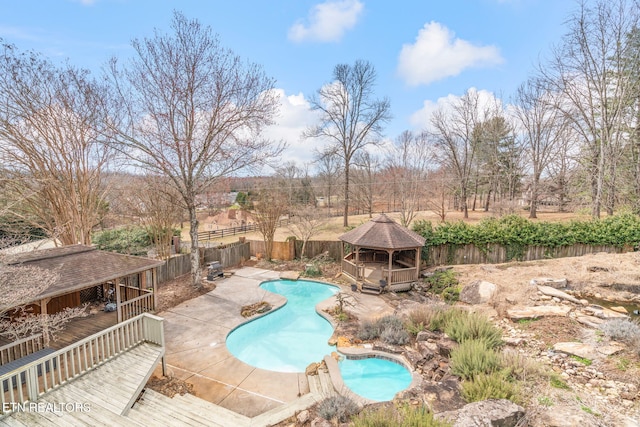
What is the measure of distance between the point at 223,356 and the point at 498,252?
1363cm

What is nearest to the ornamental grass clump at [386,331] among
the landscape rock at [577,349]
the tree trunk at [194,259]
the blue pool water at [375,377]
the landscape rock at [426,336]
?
the landscape rock at [426,336]

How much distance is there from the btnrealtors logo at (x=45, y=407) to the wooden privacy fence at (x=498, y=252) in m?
13.8

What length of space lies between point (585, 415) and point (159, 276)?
1423 cm

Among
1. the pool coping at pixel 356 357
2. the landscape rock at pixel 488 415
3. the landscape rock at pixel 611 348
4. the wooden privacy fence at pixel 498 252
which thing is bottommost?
the pool coping at pixel 356 357

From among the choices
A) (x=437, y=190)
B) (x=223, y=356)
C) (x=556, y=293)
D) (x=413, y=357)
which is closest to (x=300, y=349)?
(x=223, y=356)

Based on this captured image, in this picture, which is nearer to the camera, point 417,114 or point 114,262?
point 114,262

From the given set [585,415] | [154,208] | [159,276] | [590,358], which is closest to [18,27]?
[154,208]

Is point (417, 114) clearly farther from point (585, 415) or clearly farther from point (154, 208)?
point (585, 415)

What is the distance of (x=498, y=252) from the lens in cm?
1477

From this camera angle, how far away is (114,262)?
8539mm

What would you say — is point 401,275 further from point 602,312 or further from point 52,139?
point 52,139

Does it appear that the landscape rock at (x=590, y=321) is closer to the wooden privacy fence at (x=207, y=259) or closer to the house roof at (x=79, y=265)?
the house roof at (x=79, y=265)

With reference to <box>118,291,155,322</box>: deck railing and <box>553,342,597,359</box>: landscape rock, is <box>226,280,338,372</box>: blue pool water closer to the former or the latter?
<box>118,291,155,322</box>: deck railing

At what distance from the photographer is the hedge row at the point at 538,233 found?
1436 centimetres
